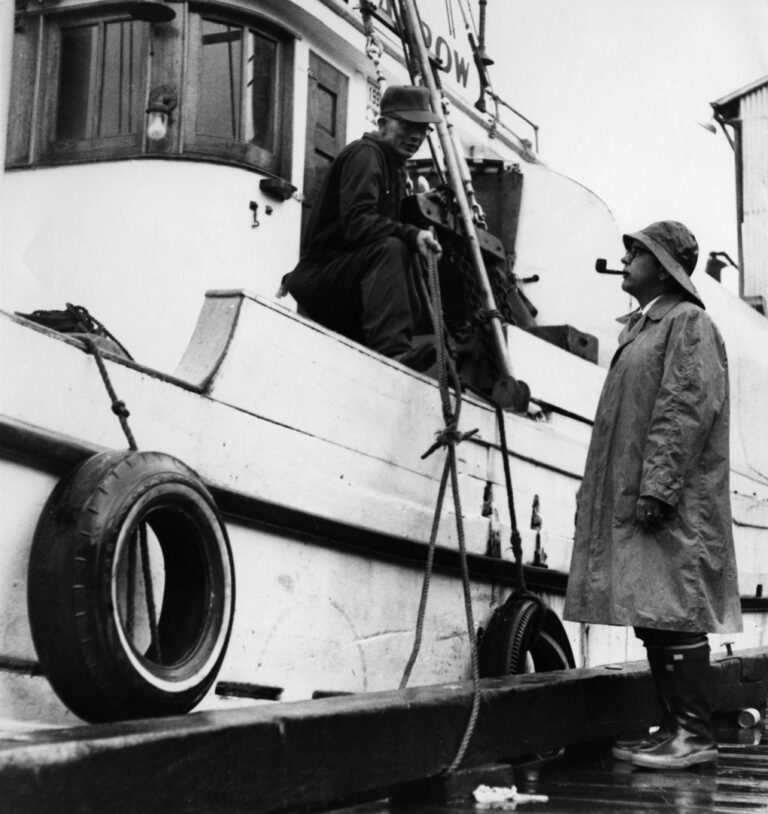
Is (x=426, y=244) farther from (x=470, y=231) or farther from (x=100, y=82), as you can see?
(x=100, y=82)

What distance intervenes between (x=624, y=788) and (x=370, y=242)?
87.9 inches

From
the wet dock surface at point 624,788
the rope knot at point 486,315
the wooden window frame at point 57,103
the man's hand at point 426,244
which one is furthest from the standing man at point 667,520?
the wooden window frame at point 57,103

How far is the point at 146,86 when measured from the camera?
5.07 metres

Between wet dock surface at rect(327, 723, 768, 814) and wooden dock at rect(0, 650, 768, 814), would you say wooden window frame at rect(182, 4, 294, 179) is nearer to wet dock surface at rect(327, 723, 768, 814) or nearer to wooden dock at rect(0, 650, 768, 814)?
wooden dock at rect(0, 650, 768, 814)

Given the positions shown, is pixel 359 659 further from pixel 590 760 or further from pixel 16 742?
pixel 16 742

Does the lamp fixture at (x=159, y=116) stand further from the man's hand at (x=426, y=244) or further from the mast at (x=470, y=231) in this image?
the man's hand at (x=426, y=244)

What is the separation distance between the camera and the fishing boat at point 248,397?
292 cm

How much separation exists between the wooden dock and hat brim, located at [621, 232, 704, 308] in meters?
1.15

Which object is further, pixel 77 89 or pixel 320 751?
pixel 77 89

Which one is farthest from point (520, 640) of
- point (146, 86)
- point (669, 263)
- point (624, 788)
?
point (146, 86)

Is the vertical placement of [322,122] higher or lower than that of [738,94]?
lower

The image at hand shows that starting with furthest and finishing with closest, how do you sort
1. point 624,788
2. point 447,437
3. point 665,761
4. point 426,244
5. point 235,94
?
point 235,94 < point 426,244 < point 447,437 < point 665,761 < point 624,788


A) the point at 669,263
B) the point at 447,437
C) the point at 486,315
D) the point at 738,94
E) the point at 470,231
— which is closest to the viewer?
the point at 669,263

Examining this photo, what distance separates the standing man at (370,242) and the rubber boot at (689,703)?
1575mm
